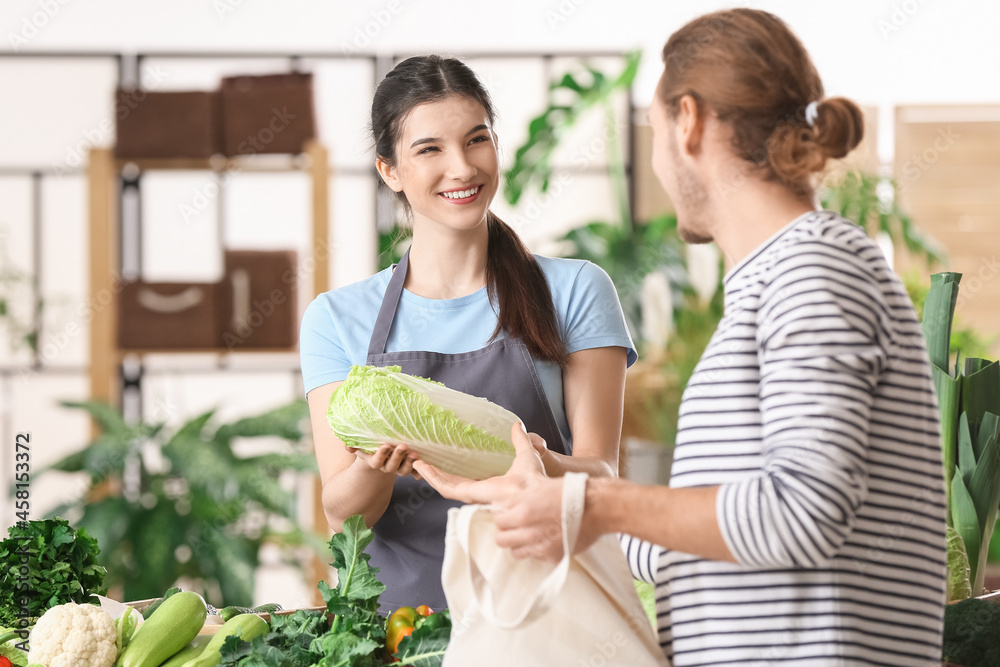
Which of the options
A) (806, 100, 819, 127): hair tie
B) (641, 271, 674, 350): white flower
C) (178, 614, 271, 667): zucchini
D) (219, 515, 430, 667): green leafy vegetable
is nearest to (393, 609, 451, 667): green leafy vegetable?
(219, 515, 430, 667): green leafy vegetable

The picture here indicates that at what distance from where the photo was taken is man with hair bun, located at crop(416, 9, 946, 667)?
77 centimetres

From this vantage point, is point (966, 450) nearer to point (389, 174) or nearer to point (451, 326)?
point (451, 326)

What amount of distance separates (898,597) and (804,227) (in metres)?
0.36

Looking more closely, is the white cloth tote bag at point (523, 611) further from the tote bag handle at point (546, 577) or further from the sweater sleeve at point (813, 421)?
the sweater sleeve at point (813, 421)

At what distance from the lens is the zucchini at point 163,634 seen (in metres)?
1.15

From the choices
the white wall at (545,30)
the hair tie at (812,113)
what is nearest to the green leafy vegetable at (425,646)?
the hair tie at (812,113)

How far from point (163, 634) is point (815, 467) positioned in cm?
87

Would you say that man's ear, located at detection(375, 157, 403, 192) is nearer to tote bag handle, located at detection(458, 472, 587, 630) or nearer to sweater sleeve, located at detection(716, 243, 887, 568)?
tote bag handle, located at detection(458, 472, 587, 630)

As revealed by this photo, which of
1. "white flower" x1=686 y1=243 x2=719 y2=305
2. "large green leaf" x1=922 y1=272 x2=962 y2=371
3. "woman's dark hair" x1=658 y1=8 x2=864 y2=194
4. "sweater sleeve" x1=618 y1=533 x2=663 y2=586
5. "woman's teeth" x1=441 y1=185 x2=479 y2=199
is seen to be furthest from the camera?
"white flower" x1=686 y1=243 x2=719 y2=305

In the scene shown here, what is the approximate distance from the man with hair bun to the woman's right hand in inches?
16.3

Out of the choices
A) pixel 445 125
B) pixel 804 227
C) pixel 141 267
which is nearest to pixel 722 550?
pixel 804 227

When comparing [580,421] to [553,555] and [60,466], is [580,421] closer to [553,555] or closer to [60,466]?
[553,555]

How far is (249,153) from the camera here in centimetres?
369

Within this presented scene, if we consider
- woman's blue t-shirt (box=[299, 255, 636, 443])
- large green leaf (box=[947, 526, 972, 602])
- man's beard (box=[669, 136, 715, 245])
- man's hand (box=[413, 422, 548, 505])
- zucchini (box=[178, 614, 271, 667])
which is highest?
man's beard (box=[669, 136, 715, 245])
